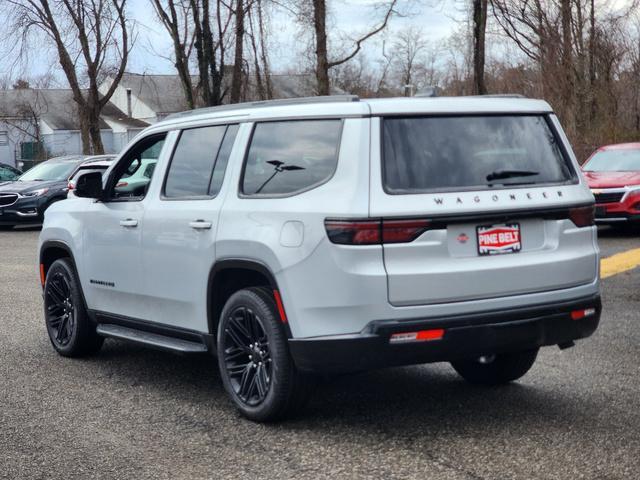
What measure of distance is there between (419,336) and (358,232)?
1.98 feet

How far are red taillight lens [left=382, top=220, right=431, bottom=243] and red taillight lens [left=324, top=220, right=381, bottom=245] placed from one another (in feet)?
0.13

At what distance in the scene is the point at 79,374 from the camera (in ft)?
24.5

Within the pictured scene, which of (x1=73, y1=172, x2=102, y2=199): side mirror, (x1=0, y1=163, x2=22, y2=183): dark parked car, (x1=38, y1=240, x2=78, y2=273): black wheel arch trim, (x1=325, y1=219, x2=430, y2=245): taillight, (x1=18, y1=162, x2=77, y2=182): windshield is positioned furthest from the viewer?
(x1=0, y1=163, x2=22, y2=183): dark parked car

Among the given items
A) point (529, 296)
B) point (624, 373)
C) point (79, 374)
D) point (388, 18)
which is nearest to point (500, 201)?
point (529, 296)

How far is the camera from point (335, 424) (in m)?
5.84

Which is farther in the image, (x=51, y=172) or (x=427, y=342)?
(x=51, y=172)

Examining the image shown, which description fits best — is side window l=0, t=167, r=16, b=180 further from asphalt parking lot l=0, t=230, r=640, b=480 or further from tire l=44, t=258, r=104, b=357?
asphalt parking lot l=0, t=230, r=640, b=480

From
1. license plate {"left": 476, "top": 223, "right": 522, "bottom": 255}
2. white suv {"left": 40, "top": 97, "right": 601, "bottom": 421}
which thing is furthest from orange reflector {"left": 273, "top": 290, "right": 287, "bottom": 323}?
license plate {"left": 476, "top": 223, "right": 522, "bottom": 255}

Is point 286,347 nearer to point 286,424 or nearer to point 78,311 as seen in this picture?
point 286,424

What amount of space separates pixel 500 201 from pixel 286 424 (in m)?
1.70

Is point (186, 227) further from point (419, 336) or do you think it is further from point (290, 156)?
point (419, 336)

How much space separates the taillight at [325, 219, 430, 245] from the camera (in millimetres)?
5172

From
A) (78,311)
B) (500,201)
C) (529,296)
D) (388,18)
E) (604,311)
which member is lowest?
(604,311)

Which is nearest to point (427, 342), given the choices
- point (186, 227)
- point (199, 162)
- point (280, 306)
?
point (280, 306)
